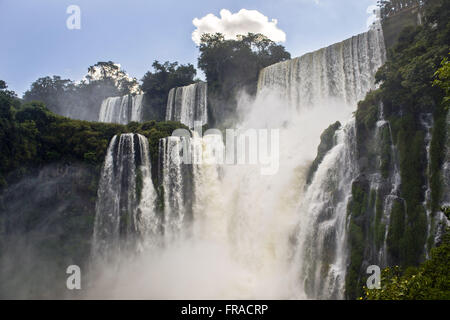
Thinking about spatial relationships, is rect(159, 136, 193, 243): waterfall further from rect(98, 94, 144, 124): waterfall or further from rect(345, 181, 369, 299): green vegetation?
rect(98, 94, 144, 124): waterfall

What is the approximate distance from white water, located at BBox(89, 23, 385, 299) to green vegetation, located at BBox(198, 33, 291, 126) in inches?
198

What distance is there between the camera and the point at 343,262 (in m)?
12.9

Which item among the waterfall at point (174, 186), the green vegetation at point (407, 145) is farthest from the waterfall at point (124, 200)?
the green vegetation at point (407, 145)

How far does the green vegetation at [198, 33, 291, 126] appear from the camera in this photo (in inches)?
1271

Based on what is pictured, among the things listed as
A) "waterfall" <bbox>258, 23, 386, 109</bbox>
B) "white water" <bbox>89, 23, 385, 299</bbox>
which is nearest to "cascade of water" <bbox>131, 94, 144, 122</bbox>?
"white water" <bbox>89, 23, 385, 299</bbox>

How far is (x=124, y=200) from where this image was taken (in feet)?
67.8

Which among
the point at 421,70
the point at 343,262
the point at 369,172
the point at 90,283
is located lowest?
the point at 90,283

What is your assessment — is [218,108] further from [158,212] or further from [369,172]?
[369,172]

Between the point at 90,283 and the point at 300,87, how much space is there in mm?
21422

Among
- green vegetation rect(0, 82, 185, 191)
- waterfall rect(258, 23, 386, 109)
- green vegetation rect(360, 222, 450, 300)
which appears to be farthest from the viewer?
waterfall rect(258, 23, 386, 109)

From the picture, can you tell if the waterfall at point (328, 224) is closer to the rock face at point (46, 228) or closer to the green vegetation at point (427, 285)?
the green vegetation at point (427, 285)

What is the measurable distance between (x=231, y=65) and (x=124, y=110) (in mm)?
14470

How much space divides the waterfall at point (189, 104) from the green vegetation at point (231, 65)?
0.77m
